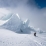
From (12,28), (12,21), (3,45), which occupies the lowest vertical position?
(3,45)

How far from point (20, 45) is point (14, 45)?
1004mm

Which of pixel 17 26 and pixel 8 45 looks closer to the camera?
pixel 8 45

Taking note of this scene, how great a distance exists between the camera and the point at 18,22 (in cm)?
4091

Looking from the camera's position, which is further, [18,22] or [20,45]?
[18,22]

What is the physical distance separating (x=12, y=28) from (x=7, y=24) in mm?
2697

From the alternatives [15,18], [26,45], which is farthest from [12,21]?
[26,45]

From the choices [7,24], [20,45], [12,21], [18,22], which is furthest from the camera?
[18,22]

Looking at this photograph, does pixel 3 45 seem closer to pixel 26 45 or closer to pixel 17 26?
pixel 26 45

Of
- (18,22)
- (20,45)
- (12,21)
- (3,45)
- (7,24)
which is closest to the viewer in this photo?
(3,45)

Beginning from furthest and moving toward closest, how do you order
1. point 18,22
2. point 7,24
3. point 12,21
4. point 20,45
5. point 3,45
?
point 18,22, point 12,21, point 7,24, point 20,45, point 3,45

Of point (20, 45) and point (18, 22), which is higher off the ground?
point (18, 22)

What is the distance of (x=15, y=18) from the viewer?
4012cm

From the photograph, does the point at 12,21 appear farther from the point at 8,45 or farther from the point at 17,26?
the point at 8,45

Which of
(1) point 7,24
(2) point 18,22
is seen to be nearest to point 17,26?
(2) point 18,22
